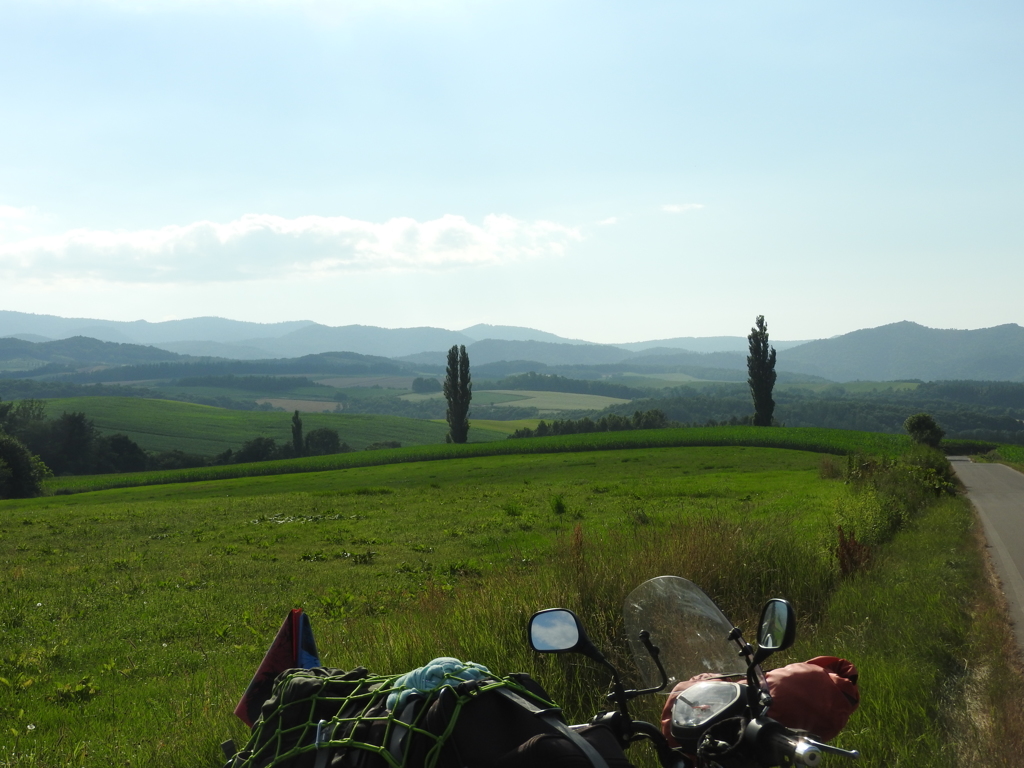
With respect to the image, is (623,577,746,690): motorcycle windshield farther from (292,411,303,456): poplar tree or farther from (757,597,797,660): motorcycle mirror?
(292,411,303,456): poplar tree

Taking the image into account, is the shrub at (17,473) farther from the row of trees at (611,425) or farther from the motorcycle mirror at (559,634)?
the motorcycle mirror at (559,634)

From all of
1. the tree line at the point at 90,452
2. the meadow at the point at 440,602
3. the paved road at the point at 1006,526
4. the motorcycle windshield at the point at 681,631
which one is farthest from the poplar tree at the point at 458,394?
the motorcycle windshield at the point at 681,631

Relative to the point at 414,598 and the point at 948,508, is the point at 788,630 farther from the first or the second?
the point at 948,508

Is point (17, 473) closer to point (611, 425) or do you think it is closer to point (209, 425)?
point (611, 425)

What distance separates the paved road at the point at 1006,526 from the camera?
37.8 feet

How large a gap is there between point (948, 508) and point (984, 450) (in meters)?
72.2

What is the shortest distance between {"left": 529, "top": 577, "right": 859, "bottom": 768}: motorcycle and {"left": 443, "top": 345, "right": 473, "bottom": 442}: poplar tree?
8355cm

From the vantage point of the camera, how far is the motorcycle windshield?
3.23 metres

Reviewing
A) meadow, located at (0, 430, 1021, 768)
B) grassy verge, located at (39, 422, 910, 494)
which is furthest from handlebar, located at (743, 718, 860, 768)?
grassy verge, located at (39, 422, 910, 494)

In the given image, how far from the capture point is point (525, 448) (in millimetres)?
70188

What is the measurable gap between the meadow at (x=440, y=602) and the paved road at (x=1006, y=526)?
443 millimetres

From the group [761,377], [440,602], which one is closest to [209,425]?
[761,377]

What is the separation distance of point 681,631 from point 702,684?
0.68m

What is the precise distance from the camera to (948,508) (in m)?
20.3
